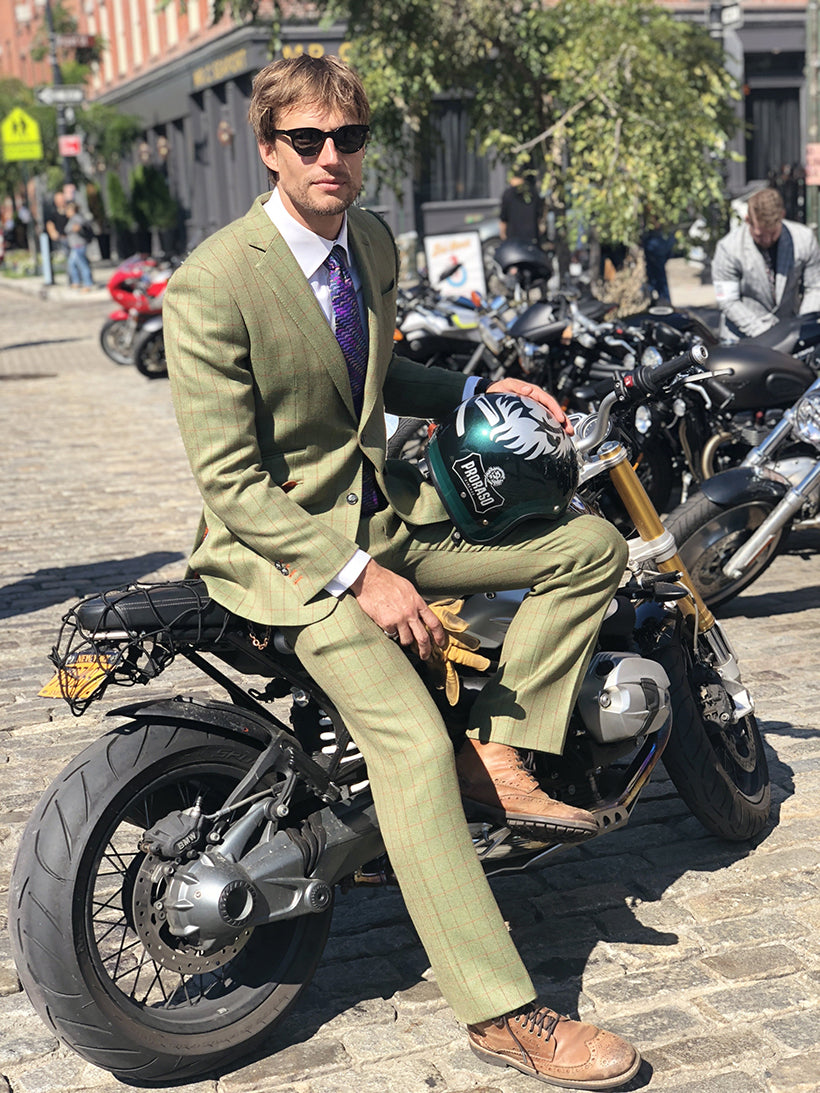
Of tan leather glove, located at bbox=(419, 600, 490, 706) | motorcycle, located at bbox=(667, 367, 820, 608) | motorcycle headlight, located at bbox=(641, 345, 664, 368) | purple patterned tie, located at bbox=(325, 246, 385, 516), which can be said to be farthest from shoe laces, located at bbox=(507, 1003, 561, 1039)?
motorcycle headlight, located at bbox=(641, 345, 664, 368)

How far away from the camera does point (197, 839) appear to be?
298 centimetres

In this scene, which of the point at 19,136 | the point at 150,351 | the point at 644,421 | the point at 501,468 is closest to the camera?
the point at 501,468

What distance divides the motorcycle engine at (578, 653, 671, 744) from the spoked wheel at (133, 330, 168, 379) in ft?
41.9

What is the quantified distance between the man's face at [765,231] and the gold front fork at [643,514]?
17.6 feet

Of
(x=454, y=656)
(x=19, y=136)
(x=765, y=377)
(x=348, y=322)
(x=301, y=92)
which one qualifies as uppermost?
(x=19, y=136)

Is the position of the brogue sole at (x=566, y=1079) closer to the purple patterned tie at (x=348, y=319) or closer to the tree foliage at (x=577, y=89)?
the purple patterned tie at (x=348, y=319)

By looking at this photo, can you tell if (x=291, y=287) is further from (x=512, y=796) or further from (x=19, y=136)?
(x=19, y=136)

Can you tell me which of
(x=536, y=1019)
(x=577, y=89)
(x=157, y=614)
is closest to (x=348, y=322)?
(x=157, y=614)

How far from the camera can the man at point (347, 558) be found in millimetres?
2965

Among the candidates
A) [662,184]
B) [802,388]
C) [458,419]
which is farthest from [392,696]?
[662,184]

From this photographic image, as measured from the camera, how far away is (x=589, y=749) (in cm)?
347

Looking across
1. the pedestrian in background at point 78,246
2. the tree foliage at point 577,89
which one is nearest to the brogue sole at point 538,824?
the tree foliage at point 577,89

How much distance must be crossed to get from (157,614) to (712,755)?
164 cm

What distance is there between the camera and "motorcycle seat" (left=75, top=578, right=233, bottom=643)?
118 inches
